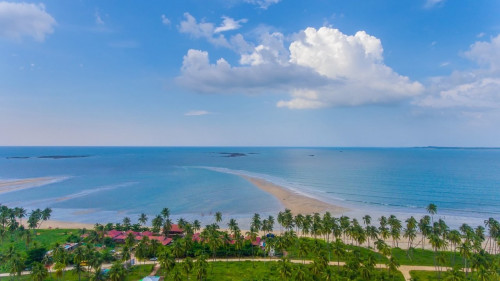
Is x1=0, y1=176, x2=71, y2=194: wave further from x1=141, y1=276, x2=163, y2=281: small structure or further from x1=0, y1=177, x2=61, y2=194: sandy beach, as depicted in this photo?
x1=141, y1=276, x2=163, y2=281: small structure

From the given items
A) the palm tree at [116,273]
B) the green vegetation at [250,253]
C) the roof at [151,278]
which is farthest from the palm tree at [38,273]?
the roof at [151,278]

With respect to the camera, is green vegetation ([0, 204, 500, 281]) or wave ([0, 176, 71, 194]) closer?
green vegetation ([0, 204, 500, 281])

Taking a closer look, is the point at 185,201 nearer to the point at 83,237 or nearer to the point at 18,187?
the point at 83,237

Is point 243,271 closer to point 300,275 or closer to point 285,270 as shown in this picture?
point 285,270

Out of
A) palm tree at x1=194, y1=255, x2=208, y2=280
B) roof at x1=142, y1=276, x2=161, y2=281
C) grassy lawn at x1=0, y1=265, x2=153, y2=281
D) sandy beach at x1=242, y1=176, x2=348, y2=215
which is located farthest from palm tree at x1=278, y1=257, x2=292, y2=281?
sandy beach at x1=242, y1=176, x2=348, y2=215

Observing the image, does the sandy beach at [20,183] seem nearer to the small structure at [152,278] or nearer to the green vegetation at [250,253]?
the green vegetation at [250,253]

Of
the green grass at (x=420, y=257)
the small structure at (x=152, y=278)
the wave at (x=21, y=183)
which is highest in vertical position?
the wave at (x=21, y=183)

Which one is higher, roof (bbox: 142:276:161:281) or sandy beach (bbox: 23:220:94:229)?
roof (bbox: 142:276:161:281)

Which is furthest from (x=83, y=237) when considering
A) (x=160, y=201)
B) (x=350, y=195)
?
(x=350, y=195)
